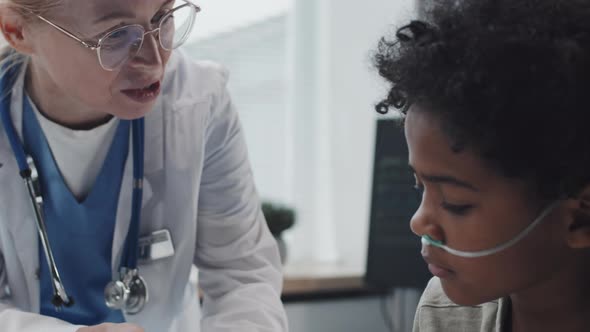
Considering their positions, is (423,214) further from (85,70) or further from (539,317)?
(85,70)

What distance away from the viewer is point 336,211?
3.02 meters

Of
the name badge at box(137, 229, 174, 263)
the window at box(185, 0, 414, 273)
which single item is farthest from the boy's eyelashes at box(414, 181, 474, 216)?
the window at box(185, 0, 414, 273)

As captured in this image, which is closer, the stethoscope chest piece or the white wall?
the stethoscope chest piece

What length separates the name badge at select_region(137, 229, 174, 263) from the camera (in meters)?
1.49

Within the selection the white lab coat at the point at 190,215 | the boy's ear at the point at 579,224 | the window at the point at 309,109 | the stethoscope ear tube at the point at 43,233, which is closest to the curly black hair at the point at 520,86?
the boy's ear at the point at 579,224

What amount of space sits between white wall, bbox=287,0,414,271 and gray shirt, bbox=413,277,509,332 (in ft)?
5.83

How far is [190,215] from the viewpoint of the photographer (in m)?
1.50

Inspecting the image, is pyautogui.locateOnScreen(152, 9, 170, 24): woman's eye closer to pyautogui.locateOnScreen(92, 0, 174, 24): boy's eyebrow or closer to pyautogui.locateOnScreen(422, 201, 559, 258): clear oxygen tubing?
pyautogui.locateOnScreen(92, 0, 174, 24): boy's eyebrow

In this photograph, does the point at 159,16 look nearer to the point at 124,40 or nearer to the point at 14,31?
the point at 124,40

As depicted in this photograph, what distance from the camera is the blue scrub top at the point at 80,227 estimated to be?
1.44m

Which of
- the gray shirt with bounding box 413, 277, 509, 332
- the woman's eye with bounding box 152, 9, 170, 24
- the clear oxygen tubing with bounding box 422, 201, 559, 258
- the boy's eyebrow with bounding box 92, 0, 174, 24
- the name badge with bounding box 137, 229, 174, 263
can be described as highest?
the boy's eyebrow with bounding box 92, 0, 174, 24

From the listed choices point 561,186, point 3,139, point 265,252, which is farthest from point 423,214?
point 3,139

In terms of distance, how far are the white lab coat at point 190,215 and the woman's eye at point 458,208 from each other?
55cm

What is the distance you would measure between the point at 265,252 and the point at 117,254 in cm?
27
